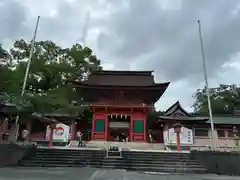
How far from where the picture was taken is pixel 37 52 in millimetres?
31250

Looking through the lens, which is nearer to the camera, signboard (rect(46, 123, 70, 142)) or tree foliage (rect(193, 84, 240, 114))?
signboard (rect(46, 123, 70, 142))

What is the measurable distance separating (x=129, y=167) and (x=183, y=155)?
4.07m

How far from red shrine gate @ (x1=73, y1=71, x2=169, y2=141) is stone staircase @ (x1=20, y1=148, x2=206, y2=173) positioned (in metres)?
7.06

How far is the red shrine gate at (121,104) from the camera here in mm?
23656

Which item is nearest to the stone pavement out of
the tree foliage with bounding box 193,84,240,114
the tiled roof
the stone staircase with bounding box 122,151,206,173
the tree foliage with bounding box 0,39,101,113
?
the stone staircase with bounding box 122,151,206,173

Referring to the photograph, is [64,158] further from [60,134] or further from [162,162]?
[60,134]

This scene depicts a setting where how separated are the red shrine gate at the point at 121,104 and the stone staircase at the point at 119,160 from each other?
706cm

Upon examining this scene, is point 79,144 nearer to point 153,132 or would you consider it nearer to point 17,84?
point 17,84

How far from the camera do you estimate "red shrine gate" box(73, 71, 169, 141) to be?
2366cm

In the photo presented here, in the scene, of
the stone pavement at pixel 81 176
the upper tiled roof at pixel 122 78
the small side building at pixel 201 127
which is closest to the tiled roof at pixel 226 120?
the small side building at pixel 201 127

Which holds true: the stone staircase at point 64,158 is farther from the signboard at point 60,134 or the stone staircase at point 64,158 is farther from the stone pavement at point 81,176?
the signboard at point 60,134

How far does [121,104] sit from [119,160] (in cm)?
910

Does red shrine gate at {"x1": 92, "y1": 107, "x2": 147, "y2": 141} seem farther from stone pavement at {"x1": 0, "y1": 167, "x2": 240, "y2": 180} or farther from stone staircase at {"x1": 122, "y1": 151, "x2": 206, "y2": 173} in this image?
stone pavement at {"x1": 0, "y1": 167, "x2": 240, "y2": 180}

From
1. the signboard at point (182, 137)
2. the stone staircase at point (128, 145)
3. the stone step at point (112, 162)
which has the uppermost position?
the signboard at point (182, 137)
